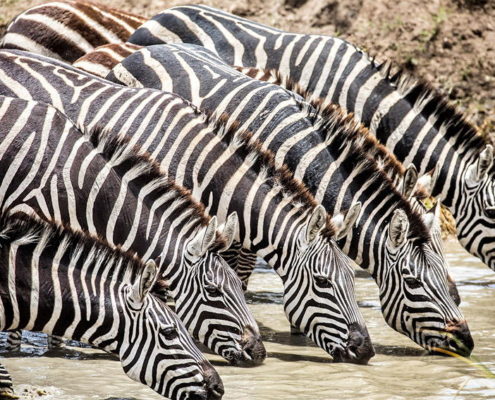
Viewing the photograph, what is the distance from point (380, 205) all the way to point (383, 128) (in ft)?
7.96

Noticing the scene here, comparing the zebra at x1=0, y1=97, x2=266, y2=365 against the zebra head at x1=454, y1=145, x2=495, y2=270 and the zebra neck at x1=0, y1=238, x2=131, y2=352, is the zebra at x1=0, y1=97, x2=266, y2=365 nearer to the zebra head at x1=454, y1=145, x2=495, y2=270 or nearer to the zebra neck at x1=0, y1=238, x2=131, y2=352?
the zebra neck at x1=0, y1=238, x2=131, y2=352

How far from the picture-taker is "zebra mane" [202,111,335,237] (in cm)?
834

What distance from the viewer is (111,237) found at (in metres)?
7.58

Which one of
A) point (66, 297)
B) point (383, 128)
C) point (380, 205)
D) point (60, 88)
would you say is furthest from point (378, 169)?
point (66, 297)

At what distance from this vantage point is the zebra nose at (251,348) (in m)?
7.30

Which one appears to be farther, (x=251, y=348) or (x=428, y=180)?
(x=428, y=180)

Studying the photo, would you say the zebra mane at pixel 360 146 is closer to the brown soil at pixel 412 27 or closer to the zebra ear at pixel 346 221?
the zebra ear at pixel 346 221

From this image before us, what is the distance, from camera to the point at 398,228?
8523 mm

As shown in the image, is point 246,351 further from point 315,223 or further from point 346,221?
point 346,221

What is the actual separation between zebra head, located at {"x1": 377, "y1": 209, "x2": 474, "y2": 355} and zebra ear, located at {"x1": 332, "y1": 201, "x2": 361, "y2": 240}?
0.48 meters

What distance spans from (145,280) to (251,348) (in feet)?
5.21

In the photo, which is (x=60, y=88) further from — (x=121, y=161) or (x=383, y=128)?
(x=383, y=128)

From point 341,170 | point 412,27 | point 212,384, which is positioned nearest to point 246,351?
point 212,384

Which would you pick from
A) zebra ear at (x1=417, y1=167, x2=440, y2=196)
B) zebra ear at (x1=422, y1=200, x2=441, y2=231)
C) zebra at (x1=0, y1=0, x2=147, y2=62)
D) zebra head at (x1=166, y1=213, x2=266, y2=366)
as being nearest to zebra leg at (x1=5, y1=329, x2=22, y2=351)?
zebra head at (x1=166, y1=213, x2=266, y2=366)
